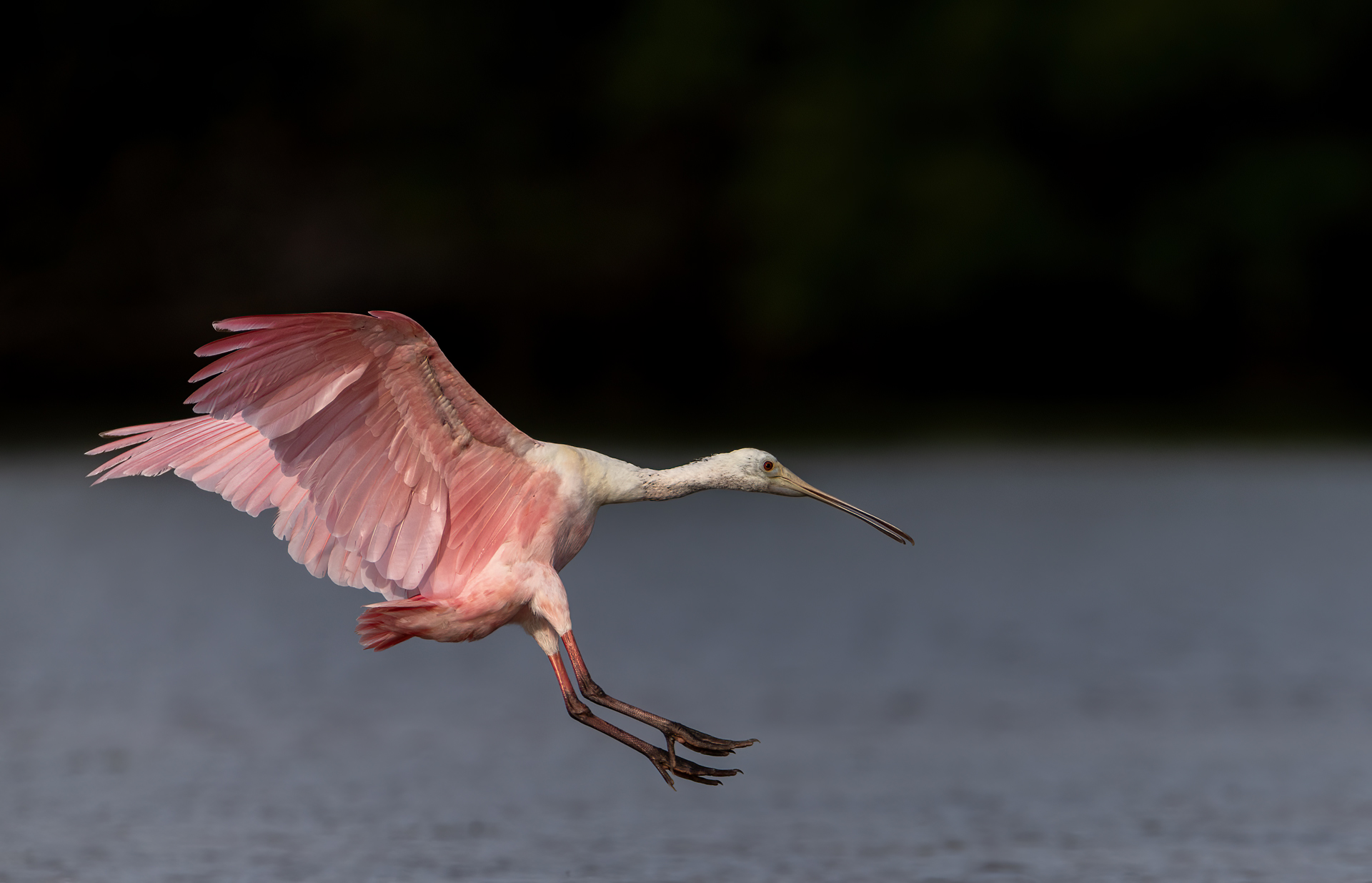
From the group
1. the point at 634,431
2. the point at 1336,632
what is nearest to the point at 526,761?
the point at 1336,632

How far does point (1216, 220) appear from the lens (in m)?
32.2

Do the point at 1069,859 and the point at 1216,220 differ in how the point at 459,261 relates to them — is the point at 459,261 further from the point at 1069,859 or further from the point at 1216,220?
the point at 1069,859

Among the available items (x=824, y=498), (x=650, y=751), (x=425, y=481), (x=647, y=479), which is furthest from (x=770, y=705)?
(x=650, y=751)

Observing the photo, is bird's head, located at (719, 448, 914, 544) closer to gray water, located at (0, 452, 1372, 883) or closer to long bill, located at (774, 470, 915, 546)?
long bill, located at (774, 470, 915, 546)

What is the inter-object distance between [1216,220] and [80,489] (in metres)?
17.6

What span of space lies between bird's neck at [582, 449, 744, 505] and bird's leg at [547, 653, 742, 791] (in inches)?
28.6

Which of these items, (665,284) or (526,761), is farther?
(665,284)

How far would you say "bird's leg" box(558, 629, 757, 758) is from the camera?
24.2 feet

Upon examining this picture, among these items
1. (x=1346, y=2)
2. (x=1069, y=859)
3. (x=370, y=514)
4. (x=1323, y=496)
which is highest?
(x=1346, y=2)

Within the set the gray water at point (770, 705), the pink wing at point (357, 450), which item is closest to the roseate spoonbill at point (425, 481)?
the pink wing at point (357, 450)

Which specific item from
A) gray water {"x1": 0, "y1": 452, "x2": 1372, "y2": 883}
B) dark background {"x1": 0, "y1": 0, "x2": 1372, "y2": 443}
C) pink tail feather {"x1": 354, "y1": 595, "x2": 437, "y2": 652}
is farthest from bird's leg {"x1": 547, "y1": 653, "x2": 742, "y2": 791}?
dark background {"x1": 0, "y1": 0, "x2": 1372, "y2": 443}

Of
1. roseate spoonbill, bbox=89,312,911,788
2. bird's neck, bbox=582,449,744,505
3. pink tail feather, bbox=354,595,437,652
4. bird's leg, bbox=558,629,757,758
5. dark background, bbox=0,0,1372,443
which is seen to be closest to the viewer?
bird's leg, bbox=558,629,757,758

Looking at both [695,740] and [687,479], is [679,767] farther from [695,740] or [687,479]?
[687,479]

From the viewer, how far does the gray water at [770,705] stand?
10.1 meters
